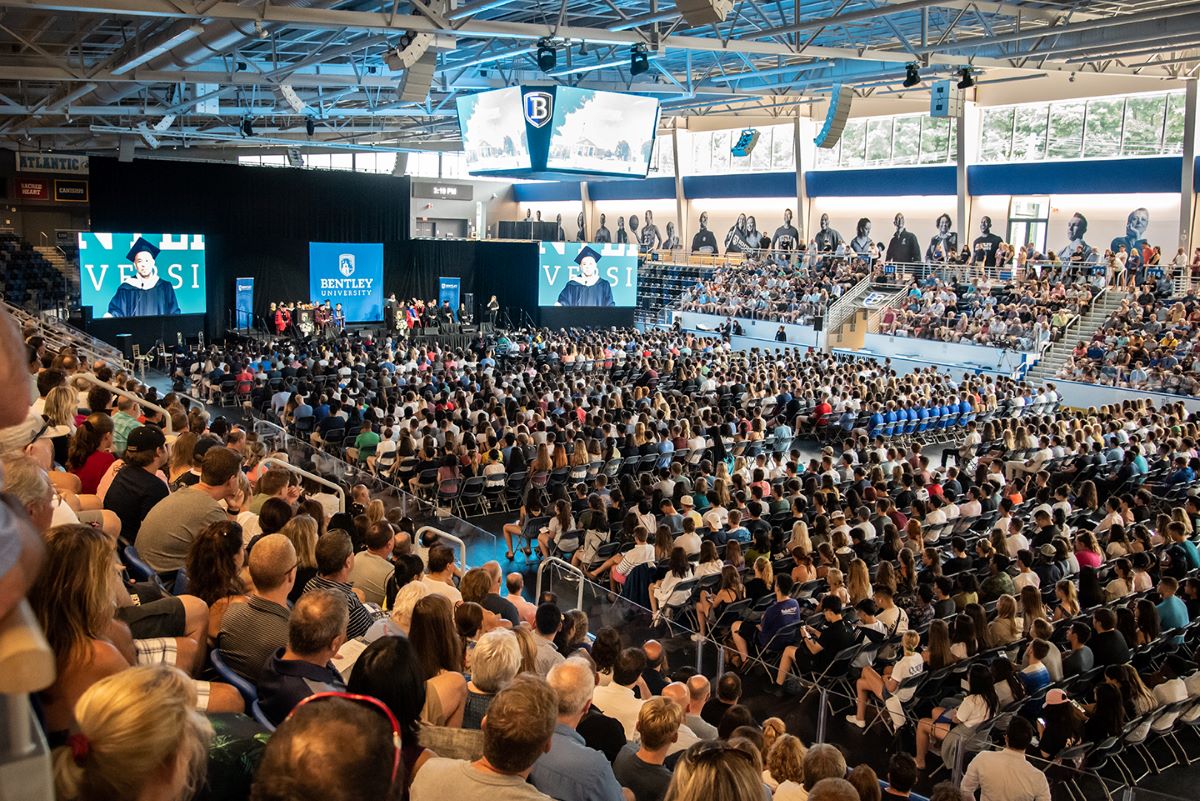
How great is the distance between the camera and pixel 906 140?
116 ft

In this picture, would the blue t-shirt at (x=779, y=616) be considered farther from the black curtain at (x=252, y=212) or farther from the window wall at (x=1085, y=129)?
the window wall at (x=1085, y=129)

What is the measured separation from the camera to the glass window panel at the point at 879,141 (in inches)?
1420

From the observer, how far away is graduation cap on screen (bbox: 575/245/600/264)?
3425 cm

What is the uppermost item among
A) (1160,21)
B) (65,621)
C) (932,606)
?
(1160,21)

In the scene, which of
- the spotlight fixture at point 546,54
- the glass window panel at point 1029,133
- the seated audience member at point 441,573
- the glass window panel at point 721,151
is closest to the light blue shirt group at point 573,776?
the seated audience member at point 441,573

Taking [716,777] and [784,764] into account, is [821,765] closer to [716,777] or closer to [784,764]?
[784,764]

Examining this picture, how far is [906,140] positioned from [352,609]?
35.1m

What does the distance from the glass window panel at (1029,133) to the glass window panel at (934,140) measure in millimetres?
2535

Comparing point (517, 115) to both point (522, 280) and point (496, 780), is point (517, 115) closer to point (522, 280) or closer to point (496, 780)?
point (522, 280)

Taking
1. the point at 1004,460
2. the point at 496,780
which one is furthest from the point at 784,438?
the point at 496,780

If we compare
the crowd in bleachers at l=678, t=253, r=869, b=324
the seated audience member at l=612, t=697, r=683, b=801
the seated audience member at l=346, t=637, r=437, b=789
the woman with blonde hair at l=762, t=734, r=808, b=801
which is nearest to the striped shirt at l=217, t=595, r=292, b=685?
the seated audience member at l=346, t=637, r=437, b=789

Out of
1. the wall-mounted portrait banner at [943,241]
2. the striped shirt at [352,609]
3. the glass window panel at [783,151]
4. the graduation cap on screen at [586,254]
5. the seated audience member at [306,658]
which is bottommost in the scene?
the striped shirt at [352,609]

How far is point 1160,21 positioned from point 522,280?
70.1 ft

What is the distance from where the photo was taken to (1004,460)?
14.3 meters
